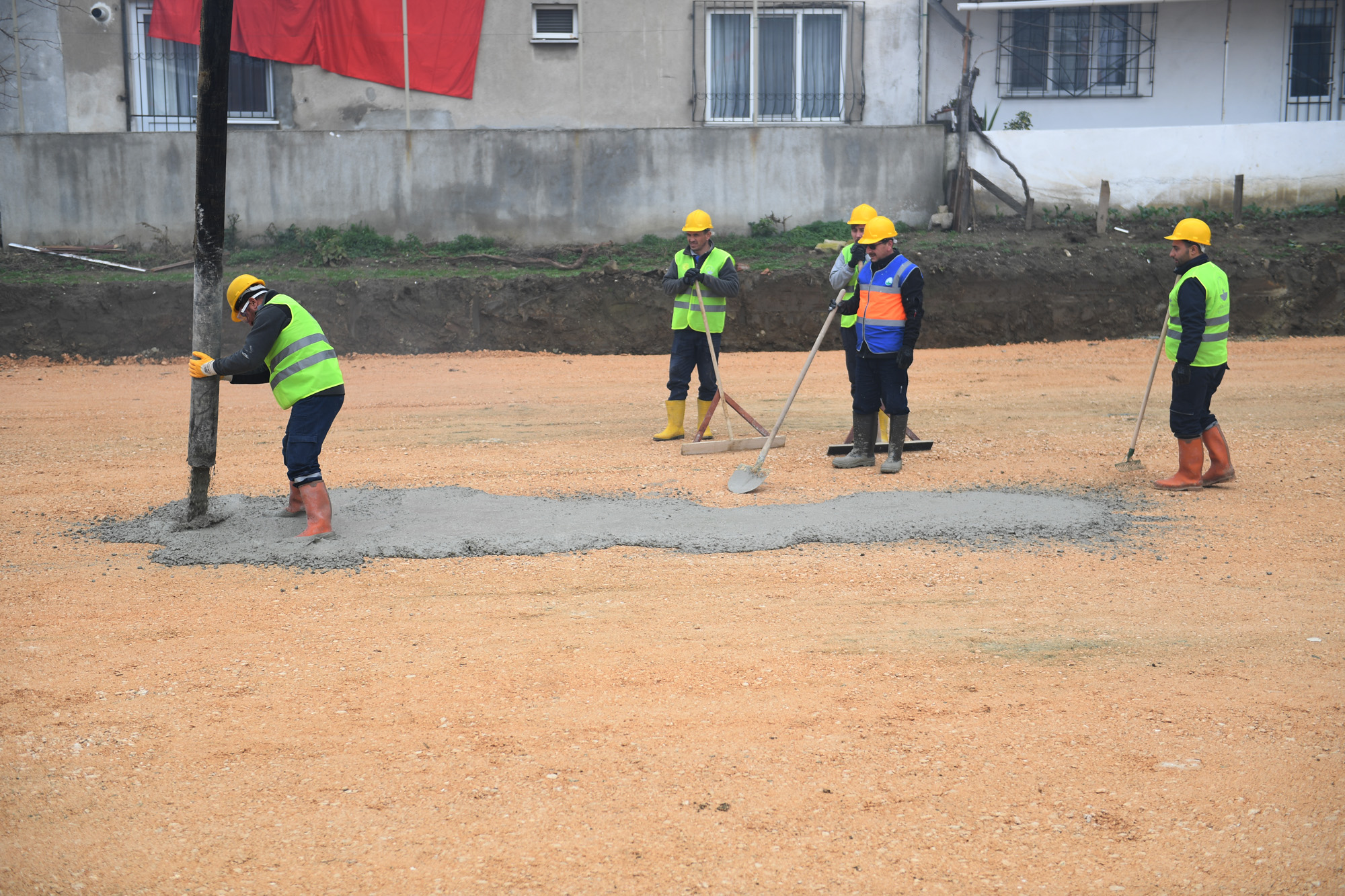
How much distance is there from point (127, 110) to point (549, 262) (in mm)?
7390

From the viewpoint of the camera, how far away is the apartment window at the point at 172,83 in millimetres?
17203

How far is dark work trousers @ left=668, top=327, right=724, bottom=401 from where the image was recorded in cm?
995

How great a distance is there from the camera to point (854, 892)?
3.35 metres

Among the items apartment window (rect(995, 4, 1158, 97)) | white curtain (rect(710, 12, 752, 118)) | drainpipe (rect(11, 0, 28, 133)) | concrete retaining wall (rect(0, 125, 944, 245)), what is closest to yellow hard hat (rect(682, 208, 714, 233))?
concrete retaining wall (rect(0, 125, 944, 245))

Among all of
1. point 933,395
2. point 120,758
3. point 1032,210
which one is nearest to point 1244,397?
point 933,395

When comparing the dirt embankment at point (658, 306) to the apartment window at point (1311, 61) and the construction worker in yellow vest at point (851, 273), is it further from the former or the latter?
the construction worker in yellow vest at point (851, 273)

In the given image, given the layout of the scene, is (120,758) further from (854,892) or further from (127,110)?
(127,110)

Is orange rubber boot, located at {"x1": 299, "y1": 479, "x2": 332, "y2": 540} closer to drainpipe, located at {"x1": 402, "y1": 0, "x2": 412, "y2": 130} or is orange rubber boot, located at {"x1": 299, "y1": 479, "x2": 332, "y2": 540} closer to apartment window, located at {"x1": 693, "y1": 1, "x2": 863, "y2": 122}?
drainpipe, located at {"x1": 402, "y1": 0, "x2": 412, "y2": 130}

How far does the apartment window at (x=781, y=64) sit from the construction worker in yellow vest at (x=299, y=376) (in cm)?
1228

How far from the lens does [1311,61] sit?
18.5 metres

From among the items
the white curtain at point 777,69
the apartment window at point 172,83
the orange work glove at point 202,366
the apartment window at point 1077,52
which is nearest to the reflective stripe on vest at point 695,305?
the orange work glove at point 202,366

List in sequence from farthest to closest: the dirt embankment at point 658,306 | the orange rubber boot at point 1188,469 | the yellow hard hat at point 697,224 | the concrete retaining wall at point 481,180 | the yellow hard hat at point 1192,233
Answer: the concrete retaining wall at point 481,180
the dirt embankment at point 658,306
the yellow hard hat at point 697,224
the orange rubber boot at point 1188,469
the yellow hard hat at point 1192,233

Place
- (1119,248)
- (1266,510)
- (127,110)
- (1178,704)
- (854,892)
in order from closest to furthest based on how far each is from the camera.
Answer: (854,892) < (1178,704) < (1266,510) < (1119,248) < (127,110)

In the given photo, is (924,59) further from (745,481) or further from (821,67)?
(745,481)
